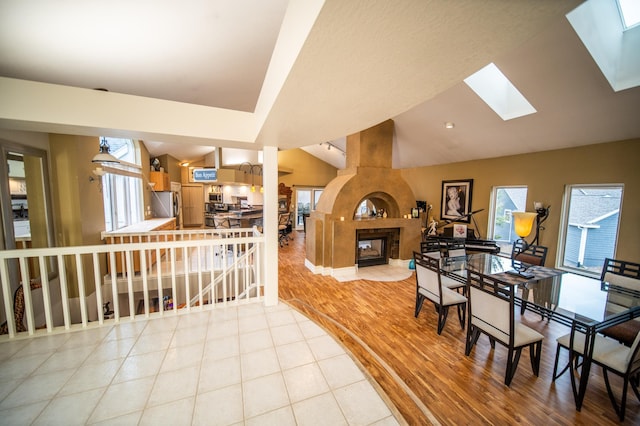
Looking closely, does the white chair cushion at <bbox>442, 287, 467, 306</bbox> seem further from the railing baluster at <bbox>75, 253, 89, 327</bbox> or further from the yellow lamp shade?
the railing baluster at <bbox>75, 253, 89, 327</bbox>

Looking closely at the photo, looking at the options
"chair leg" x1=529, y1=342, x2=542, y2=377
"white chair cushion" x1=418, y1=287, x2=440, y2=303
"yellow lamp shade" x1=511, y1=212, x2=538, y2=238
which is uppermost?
"yellow lamp shade" x1=511, y1=212, x2=538, y2=238

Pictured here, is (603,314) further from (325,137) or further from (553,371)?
(325,137)

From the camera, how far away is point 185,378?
1.80m

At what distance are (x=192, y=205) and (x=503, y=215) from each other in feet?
34.5

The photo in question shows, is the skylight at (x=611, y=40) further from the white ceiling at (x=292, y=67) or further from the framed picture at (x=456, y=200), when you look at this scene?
the framed picture at (x=456, y=200)

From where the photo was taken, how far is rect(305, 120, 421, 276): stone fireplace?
4.76 meters

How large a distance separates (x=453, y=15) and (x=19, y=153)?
4.57 m

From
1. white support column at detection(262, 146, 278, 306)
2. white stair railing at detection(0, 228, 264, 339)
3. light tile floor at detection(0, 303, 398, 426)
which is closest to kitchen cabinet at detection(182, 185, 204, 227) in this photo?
white stair railing at detection(0, 228, 264, 339)

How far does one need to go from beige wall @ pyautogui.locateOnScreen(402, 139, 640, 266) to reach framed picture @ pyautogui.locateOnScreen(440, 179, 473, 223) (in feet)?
0.42

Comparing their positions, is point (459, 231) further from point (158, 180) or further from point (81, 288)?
point (158, 180)

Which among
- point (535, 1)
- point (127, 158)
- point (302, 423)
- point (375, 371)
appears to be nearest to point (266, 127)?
point (535, 1)

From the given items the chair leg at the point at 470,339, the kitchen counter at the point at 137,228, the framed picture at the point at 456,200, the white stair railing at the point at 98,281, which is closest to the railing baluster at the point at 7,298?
the white stair railing at the point at 98,281

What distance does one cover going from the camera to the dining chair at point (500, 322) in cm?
197

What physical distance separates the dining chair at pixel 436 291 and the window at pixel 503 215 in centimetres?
328
